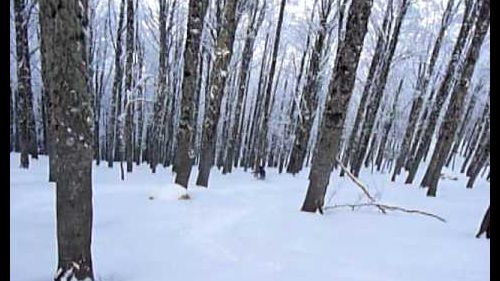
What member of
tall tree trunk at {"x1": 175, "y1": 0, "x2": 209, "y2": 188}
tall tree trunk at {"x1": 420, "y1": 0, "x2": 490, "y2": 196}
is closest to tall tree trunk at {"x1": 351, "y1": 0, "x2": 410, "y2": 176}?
tall tree trunk at {"x1": 420, "y1": 0, "x2": 490, "y2": 196}

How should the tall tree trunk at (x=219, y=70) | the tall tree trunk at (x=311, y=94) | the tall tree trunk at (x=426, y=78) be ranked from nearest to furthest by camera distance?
the tall tree trunk at (x=219, y=70) < the tall tree trunk at (x=426, y=78) < the tall tree trunk at (x=311, y=94)

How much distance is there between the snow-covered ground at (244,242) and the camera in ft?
16.1

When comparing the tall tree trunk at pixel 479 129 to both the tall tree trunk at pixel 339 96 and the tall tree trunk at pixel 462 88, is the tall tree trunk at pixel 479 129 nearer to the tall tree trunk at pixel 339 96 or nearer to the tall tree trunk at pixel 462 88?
the tall tree trunk at pixel 462 88

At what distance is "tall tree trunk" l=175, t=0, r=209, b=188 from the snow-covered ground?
37.5 inches

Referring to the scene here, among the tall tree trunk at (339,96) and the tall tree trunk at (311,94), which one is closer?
the tall tree trunk at (339,96)

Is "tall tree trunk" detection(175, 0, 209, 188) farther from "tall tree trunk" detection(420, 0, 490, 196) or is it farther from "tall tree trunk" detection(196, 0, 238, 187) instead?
"tall tree trunk" detection(420, 0, 490, 196)

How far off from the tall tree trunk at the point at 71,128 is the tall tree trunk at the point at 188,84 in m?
5.86

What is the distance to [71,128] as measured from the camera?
4035 mm

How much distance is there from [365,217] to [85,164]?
6.09 metres

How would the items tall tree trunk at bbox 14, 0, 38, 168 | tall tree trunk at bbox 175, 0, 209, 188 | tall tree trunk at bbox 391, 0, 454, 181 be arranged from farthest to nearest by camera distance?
tall tree trunk at bbox 391, 0, 454, 181, tall tree trunk at bbox 14, 0, 38, 168, tall tree trunk at bbox 175, 0, 209, 188

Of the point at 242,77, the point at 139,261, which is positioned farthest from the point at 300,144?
the point at 139,261

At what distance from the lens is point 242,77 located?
2092 cm

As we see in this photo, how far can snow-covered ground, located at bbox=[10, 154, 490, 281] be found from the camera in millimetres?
4906

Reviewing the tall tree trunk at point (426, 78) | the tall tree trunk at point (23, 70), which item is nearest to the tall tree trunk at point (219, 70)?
the tall tree trunk at point (23, 70)
